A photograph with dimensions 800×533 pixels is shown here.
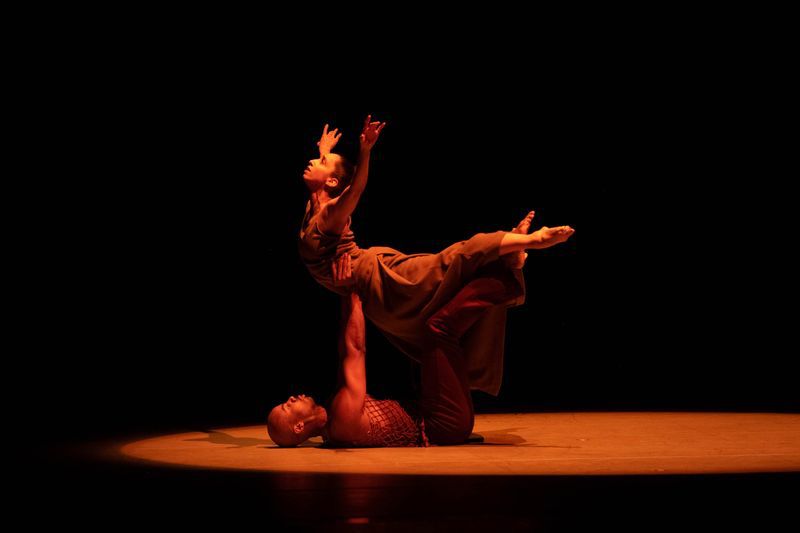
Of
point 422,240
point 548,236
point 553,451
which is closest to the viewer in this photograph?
point 553,451

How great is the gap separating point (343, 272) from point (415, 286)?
292 millimetres

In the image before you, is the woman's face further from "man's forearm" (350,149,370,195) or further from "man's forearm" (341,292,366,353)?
"man's forearm" (341,292,366,353)

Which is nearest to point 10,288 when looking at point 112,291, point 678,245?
point 112,291

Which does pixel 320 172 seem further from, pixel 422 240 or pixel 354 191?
pixel 422 240

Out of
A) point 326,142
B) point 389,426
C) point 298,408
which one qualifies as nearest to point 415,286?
point 389,426

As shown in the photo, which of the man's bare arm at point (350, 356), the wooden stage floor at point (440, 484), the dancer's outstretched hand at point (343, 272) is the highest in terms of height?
the dancer's outstretched hand at point (343, 272)

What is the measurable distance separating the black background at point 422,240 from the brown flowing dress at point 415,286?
4.90 ft

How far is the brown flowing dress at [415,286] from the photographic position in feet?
13.6

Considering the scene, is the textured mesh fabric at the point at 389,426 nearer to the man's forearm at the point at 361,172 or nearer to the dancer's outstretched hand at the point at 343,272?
the dancer's outstretched hand at the point at 343,272

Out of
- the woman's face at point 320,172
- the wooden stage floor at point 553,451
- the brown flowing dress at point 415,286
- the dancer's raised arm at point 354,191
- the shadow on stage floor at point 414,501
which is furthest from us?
the woman's face at point 320,172

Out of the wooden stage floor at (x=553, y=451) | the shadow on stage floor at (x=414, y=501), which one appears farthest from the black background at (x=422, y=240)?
the shadow on stage floor at (x=414, y=501)

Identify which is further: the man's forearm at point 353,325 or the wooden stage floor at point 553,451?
the man's forearm at point 353,325

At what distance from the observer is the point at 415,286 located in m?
4.18

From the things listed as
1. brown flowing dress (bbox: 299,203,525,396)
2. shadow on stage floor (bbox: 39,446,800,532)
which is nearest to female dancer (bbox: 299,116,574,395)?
brown flowing dress (bbox: 299,203,525,396)
